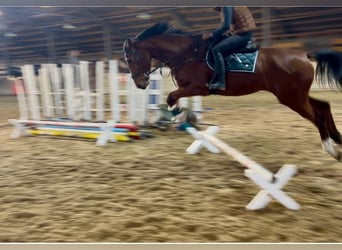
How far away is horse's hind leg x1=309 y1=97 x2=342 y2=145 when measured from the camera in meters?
1.63

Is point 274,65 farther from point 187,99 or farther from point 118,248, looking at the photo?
point 118,248

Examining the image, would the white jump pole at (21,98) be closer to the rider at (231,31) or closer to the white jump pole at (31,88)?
the white jump pole at (31,88)

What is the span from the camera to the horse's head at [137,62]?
1.72m

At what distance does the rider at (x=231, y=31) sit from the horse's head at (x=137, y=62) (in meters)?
0.30

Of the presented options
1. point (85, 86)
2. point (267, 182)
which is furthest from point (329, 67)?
point (85, 86)

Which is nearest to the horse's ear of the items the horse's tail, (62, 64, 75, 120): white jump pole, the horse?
the horse

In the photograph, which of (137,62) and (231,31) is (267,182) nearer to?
(231,31)

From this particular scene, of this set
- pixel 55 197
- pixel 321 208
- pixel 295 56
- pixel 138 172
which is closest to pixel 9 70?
pixel 55 197

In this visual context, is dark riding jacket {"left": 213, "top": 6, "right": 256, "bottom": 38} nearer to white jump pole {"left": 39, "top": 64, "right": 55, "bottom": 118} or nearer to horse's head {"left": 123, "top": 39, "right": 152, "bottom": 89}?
horse's head {"left": 123, "top": 39, "right": 152, "bottom": 89}

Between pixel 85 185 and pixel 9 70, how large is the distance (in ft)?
2.18

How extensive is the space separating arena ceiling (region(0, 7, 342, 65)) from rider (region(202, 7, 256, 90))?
33 millimetres

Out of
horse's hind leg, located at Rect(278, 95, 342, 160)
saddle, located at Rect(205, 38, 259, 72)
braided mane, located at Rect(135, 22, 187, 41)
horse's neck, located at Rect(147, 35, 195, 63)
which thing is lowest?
horse's hind leg, located at Rect(278, 95, 342, 160)

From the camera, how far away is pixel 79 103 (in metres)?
1.73

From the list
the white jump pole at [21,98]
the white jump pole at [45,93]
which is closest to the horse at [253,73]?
the white jump pole at [45,93]
